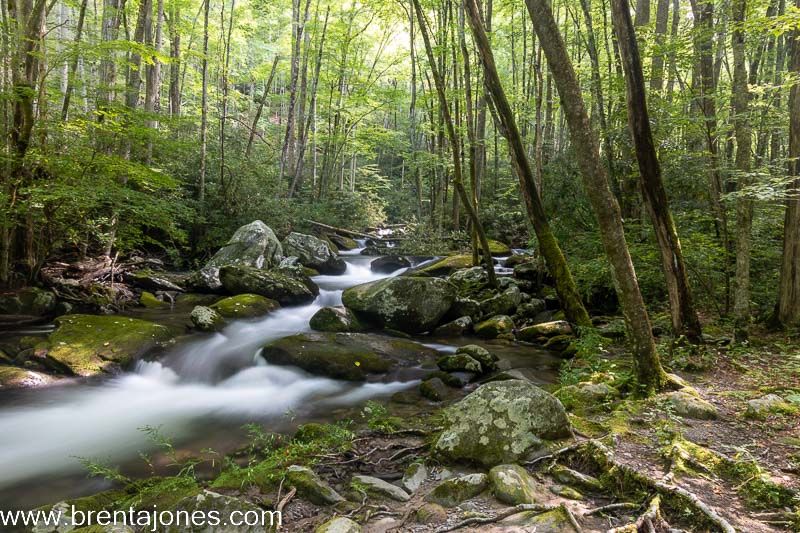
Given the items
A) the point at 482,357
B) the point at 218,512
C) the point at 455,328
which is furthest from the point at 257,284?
Answer: the point at 218,512

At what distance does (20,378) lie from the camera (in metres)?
6.02

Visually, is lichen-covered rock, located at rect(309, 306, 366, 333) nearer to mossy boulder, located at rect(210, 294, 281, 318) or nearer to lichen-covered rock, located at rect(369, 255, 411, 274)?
mossy boulder, located at rect(210, 294, 281, 318)

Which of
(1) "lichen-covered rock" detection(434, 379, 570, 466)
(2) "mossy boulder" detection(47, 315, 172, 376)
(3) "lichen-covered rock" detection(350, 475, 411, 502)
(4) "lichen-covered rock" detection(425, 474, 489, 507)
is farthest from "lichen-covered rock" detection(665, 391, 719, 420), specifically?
(2) "mossy boulder" detection(47, 315, 172, 376)

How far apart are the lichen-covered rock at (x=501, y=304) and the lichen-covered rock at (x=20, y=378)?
798 cm

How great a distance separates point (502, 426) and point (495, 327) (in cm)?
570

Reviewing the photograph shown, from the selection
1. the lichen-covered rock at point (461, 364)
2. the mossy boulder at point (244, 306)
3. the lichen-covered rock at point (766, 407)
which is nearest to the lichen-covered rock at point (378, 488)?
the lichen-covered rock at point (766, 407)

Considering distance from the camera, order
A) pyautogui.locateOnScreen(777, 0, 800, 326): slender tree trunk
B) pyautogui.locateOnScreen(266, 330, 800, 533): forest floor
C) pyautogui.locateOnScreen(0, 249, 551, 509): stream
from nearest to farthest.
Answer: pyautogui.locateOnScreen(266, 330, 800, 533): forest floor < pyautogui.locateOnScreen(0, 249, 551, 509): stream < pyautogui.locateOnScreen(777, 0, 800, 326): slender tree trunk

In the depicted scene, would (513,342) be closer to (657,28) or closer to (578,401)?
(578,401)

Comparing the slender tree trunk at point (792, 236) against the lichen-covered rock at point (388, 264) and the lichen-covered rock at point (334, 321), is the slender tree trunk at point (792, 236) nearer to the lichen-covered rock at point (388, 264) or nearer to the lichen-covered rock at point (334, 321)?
the lichen-covered rock at point (334, 321)

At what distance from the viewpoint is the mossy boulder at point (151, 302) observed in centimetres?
983

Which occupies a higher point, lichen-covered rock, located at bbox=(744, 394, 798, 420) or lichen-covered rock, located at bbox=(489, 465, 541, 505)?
lichen-covered rock, located at bbox=(744, 394, 798, 420)

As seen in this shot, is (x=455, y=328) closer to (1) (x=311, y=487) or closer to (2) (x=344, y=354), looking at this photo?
(2) (x=344, y=354)

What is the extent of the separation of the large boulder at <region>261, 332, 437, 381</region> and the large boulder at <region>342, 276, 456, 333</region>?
3.19 ft

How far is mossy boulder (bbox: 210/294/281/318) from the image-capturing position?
9.37m
